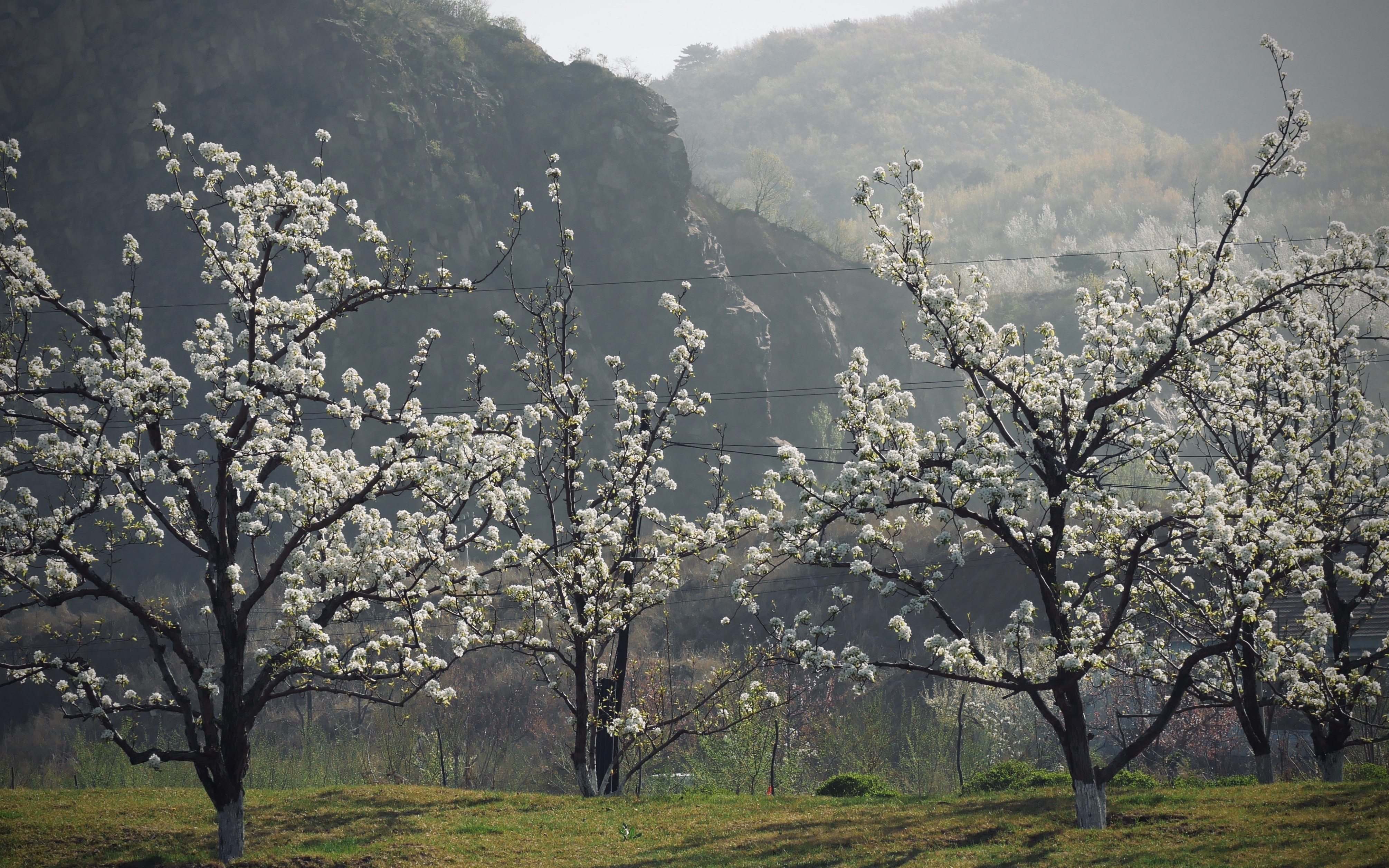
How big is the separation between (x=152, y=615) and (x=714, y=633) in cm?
3362

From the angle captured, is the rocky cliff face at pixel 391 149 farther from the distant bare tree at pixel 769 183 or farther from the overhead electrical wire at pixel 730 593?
the overhead electrical wire at pixel 730 593

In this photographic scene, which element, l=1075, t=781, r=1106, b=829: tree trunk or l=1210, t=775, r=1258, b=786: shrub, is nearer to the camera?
l=1075, t=781, r=1106, b=829: tree trunk

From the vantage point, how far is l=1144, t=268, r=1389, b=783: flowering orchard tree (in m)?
11.1

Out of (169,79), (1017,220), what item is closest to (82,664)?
(169,79)

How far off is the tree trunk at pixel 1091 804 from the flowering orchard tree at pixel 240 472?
28.2ft

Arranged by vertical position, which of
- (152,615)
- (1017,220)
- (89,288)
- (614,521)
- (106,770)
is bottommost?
(106,770)

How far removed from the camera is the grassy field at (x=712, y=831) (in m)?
11.1

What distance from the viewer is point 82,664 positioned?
11.4 m

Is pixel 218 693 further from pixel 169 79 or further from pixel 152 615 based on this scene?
pixel 169 79

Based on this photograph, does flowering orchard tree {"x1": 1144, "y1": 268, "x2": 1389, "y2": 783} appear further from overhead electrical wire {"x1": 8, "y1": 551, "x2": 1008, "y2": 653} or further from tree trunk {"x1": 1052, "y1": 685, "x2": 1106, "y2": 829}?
overhead electrical wire {"x1": 8, "y1": 551, "x2": 1008, "y2": 653}

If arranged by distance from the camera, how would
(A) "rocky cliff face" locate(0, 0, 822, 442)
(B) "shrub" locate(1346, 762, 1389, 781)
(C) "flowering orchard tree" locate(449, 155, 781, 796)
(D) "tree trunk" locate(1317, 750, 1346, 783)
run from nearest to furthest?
(B) "shrub" locate(1346, 762, 1389, 781)
(D) "tree trunk" locate(1317, 750, 1346, 783)
(C) "flowering orchard tree" locate(449, 155, 781, 796)
(A) "rocky cliff face" locate(0, 0, 822, 442)

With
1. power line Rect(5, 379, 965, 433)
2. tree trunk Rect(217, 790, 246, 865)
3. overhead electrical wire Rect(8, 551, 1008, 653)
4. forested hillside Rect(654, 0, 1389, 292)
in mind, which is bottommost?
tree trunk Rect(217, 790, 246, 865)

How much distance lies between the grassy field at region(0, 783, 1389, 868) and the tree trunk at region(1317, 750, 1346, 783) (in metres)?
1.11

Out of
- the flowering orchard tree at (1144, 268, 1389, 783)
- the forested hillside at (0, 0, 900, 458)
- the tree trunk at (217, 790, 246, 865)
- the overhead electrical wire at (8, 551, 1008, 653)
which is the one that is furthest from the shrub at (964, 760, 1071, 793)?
the forested hillside at (0, 0, 900, 458)
